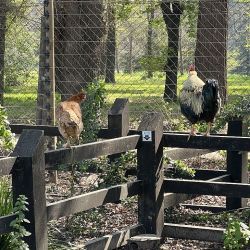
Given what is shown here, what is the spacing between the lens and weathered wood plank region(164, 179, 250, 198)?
643 centimetres

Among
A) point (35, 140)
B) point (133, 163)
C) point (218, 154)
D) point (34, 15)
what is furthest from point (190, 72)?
point (34, 15)

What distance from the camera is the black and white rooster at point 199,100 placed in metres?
6.64

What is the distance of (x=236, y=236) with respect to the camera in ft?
19.3

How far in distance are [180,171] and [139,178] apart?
38.6 inches

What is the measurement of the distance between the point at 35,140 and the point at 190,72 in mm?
2300

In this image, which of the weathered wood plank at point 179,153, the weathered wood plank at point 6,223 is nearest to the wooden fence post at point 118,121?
the weathered wood plank at point 179,153

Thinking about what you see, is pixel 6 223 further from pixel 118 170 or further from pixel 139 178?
pixel 118 170

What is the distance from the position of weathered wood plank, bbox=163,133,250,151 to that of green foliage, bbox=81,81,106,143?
108 cm

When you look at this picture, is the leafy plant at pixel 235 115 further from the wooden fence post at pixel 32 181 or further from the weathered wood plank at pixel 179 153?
the wooden fence post at pixel 32 181

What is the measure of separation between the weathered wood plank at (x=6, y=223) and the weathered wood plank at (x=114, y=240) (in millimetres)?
1022

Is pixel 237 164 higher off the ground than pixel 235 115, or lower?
lower

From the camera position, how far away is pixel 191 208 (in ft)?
26.9

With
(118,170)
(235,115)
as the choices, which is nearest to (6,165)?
(118,170)

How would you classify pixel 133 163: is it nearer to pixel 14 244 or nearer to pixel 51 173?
pixel 51 173
